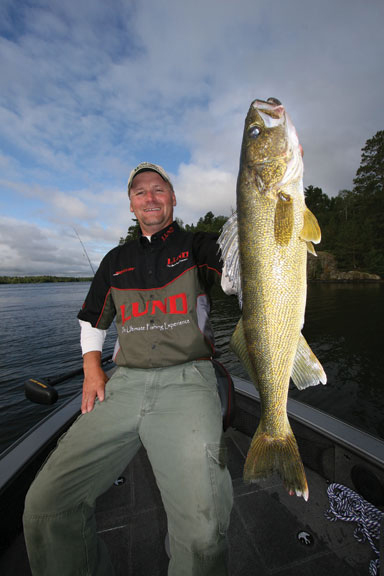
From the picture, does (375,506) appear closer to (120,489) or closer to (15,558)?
(120,489)

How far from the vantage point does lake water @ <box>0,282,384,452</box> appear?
7.30 m

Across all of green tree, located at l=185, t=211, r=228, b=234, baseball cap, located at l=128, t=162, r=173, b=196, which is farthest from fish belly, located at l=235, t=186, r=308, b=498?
green tree, located at l=185, t=211, r=228, b=234

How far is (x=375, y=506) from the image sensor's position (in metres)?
2.31

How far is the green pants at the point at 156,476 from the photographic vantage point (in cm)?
153

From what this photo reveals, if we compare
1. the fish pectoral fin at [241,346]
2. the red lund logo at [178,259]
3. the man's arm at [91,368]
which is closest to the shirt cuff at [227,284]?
the fish pectoral fin at [241,346]

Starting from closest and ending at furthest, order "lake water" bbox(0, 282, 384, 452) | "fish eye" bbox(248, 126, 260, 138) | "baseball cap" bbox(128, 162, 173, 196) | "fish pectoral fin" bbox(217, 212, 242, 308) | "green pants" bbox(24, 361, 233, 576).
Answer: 1. "green pants" bbox(24, 361, 233, 576)
2. "fish eye" bbox(248, 126, 260, 138)
3. "fish pectoral fin" bbox(217, 212, 242, 308)
4. "baseball cap" bbox(128, 162, 173, 196)
5. "lake water" bbox(0, 282, 384, 452)

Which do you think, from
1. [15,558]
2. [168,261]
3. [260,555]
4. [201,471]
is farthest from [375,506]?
[15,558]

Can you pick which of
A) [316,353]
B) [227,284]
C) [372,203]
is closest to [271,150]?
[227,284]

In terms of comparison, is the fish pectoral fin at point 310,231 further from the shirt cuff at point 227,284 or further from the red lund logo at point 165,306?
the red lund logo at point 165,306

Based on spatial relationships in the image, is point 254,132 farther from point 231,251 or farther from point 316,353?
point 316,353

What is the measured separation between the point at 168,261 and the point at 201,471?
5.45 feet

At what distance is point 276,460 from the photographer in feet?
5.82

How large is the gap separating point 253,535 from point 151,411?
157 cm

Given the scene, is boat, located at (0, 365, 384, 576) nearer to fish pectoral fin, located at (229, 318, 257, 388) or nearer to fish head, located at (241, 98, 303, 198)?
fish pectoral fin, located at (229, 318, 257, 388)
